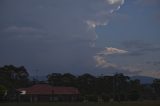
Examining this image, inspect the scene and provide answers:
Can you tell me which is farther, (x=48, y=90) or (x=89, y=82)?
(x=89, y=82)

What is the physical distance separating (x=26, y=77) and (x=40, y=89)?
18.6m

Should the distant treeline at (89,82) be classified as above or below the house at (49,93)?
above

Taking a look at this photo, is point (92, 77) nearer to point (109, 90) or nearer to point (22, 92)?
point (109, 90)

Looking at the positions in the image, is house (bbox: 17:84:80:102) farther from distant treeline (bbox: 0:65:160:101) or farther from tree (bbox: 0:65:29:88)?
tree (bbox: 0:65:29:88)

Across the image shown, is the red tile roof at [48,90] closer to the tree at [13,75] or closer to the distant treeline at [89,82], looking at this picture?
the distant treeline at [89,82]

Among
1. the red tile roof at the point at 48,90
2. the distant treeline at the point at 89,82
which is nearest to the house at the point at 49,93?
the red tile roof at the point at 48,90

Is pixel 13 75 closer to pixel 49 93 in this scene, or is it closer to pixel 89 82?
pixel 49 93

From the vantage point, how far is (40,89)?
100m

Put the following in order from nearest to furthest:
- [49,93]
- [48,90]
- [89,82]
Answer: [49,93] → [48,90] → [89,82]

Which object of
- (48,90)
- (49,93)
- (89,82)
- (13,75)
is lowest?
(49,93)

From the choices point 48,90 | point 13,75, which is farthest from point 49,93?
point 13,75

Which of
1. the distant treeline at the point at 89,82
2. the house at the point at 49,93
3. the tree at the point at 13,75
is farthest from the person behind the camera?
the tree at the point at 13,75

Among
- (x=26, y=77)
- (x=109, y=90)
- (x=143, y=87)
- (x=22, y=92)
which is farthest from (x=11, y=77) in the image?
(x=143, y=87)

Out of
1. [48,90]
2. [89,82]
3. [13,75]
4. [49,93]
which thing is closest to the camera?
[49,93]
